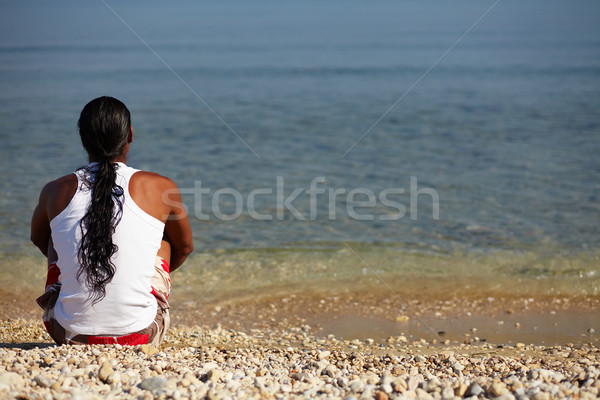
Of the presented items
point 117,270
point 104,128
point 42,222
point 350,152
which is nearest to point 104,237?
point 117,270

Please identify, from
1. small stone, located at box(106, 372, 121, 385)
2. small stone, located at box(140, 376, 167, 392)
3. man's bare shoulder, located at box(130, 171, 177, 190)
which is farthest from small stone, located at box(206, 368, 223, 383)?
man's bare shoulder, located at box(130, 171, 177, 190)

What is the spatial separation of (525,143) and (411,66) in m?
10.9

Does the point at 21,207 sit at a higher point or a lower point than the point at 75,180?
lower

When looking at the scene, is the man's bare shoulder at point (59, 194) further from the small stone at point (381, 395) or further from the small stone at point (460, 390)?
the small stone at point (460, 390)

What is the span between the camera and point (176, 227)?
3.57 m

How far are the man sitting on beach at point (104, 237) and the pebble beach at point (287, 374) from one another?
15 centimetres

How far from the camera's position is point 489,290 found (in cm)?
605

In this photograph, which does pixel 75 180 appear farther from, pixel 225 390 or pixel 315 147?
pixel 315 147

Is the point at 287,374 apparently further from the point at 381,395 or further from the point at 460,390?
the point at 460,390

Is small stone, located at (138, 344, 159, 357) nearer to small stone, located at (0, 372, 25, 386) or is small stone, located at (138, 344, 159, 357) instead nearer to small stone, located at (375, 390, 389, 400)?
→ small stone, located at (0, 372, 25, 386)

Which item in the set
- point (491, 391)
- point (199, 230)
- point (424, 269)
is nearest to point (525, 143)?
→ point (424, 269)

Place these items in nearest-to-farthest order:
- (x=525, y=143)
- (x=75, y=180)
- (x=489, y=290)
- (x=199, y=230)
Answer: (x=75, y=180) < (x=489, y=290) < (x=199, y=230) < (x=525, y=143)

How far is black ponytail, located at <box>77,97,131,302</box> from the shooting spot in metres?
3.12

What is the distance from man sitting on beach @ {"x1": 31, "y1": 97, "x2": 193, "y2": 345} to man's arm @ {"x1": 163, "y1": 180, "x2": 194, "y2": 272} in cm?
2
